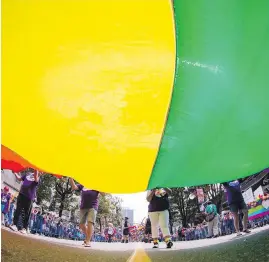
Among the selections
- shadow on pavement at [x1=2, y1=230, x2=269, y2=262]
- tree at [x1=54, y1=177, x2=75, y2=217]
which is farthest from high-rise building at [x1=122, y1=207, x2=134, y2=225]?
tree at [x1=54, y1=177, x2=75, y2=217]

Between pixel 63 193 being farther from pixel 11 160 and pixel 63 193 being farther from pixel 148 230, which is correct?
pixel 148 230

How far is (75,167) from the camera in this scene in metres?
1.97

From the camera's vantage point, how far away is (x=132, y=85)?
1851mm

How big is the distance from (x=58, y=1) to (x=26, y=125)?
0.74 m

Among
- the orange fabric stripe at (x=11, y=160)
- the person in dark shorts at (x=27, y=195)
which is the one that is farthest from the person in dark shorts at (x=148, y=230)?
the orange fabric stripe at (x=11, y=160)

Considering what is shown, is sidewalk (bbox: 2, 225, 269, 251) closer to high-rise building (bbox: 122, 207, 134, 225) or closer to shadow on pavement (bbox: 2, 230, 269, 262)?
shadow on pavement (bbox: 2, 230, 269, 262)

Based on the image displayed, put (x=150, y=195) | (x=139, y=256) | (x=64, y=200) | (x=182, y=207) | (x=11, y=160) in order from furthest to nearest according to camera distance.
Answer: (x=182, y=207) < (x=64, y=200) < (x=150, y=195) < (x=139, y=256) < (x=11, y=160)

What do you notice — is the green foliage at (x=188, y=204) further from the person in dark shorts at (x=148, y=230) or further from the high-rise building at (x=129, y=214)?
the high-rise building at (x=129, y=214)

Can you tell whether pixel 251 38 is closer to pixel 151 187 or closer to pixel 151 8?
pixel 151 8

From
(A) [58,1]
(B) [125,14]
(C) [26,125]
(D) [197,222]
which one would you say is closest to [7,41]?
(A) [58,1]

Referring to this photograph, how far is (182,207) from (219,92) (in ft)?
3.92

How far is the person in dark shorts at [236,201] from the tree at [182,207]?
0.93 ft

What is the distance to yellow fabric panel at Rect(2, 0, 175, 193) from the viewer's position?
5.74 feet

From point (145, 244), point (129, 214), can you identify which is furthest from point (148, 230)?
point (129, 214)
